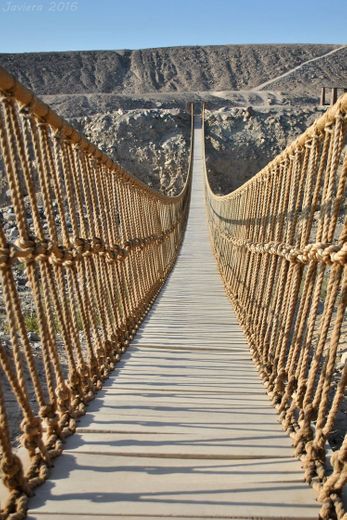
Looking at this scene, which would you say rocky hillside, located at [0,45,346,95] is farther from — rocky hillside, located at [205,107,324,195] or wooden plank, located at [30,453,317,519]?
wooden plank, located at [30,453,317,519]

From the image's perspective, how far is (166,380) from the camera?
2.66 meters

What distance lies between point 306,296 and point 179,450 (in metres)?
0.72

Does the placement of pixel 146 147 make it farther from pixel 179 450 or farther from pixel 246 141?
pixel 179 450

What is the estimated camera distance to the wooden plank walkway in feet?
5.19

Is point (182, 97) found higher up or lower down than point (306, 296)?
higher up

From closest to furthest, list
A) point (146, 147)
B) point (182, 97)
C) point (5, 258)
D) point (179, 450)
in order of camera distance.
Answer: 1. point (5, 258)
2. point (179, 450)
3. point (146, 147)
4. point (182, 97)

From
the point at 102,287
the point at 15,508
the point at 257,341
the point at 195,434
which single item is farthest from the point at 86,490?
the point at 257,341

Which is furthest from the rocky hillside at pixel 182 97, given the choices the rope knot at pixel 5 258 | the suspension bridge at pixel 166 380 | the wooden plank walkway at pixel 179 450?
the rope knot at pixel 5 258

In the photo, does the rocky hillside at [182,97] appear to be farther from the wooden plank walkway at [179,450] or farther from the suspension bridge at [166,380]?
the wooden plank walkway at [179,450]

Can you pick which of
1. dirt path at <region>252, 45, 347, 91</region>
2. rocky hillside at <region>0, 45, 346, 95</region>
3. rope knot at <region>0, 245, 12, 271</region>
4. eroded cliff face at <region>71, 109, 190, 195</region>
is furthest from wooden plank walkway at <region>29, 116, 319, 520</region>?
dirt path at <region>252, 45, 347, 91</region>

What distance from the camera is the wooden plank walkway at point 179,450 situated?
5.19 ft

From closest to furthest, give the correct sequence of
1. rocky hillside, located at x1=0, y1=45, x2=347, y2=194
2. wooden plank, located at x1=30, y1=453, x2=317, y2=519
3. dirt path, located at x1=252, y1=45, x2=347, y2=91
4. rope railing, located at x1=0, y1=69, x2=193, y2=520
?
wooden plank, located at x1=30, y1=453, x2=317, y2=519 → rope railing, located at x1=0, y1=69, x2=193, y2=520 → rocky hillside, located at x1=0, y1=45, x2=347, y2=194 → dirt path, located at x1=252, y1=45, x2=347, y2=91

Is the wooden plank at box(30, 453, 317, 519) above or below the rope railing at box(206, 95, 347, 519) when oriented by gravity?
below

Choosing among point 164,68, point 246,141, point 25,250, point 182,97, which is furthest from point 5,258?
point 164,68
